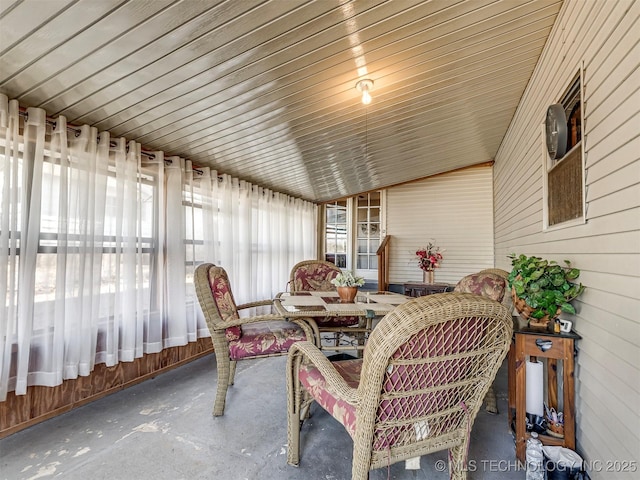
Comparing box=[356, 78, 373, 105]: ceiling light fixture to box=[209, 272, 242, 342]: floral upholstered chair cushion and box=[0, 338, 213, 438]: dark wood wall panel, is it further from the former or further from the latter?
box=[0, 338, 213, 438]: dark wood wall panel

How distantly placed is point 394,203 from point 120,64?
16.9 ft

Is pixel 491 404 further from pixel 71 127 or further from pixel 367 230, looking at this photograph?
pixel 367 230

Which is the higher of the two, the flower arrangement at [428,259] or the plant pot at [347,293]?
the flower arrangement at [428,259]

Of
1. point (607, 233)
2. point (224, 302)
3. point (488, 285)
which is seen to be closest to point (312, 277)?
point (224, 302)

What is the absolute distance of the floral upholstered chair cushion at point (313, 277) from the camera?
3.43 m

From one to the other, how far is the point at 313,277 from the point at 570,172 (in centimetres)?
243

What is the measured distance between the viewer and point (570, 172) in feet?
6.01

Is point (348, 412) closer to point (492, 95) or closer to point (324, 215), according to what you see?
point (492, 95)

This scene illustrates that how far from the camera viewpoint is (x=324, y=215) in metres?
6.28

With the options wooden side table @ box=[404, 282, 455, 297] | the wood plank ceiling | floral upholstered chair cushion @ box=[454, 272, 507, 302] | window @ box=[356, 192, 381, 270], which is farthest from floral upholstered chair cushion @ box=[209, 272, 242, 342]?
window @ box=[356, 192, 381, 270]

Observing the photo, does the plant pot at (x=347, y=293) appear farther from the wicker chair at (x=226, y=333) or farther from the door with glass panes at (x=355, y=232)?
the door with glass panes at (x=355, y=232)

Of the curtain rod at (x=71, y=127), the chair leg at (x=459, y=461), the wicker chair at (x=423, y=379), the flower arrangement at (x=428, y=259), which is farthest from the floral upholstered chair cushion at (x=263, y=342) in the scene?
the flower arrangement at (x=428, y=259)

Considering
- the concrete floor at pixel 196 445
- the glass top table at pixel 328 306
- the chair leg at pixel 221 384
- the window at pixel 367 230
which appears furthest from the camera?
the window at pixel 367 230

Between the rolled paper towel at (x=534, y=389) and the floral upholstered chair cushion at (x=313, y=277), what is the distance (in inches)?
79.1
